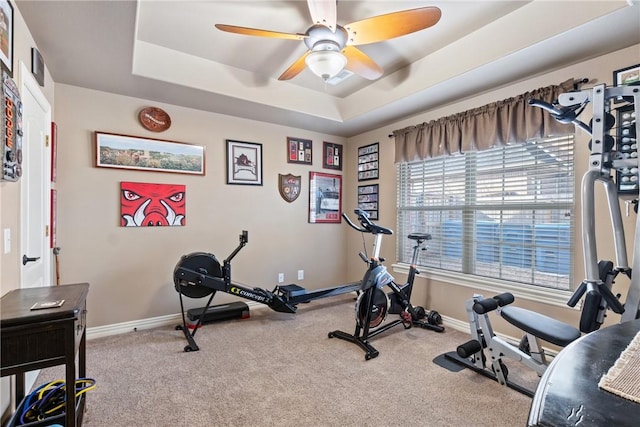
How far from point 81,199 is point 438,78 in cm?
358

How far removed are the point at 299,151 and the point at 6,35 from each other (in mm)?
3020

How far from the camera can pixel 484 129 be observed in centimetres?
302

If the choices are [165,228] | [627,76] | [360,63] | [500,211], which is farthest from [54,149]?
[627,76]

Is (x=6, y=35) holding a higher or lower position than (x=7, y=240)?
higher

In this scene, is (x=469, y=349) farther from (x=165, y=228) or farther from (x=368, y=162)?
(x=165, y=228)

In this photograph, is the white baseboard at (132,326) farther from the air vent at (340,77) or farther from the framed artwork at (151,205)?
the air vent at (340,77)

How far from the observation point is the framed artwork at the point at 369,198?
14.3ft

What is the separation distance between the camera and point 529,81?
108 inches

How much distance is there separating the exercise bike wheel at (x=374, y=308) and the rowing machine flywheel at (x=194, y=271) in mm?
1393

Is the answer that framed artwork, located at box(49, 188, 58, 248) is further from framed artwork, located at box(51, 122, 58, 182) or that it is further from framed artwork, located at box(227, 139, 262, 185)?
framed artwork, located at box(227, 139, 262, 185)

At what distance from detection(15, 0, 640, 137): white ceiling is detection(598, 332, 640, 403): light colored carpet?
2051mm

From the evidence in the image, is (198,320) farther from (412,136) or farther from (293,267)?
(412,136)

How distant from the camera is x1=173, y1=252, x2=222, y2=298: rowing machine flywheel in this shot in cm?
289

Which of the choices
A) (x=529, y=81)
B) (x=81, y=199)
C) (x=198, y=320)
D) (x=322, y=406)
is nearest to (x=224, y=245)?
(x=198, y=320)
